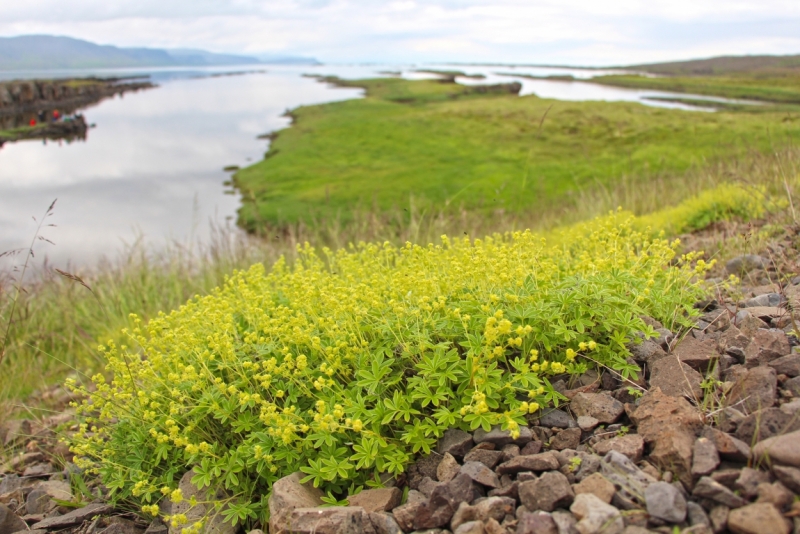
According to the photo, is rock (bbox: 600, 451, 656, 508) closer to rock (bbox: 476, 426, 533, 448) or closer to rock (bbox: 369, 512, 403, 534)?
rock (bbox: 476, 426, 533, 448)

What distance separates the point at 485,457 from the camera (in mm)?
3197

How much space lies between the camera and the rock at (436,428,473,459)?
3.33 m

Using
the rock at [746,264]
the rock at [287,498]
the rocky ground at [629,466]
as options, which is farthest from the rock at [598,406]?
the rock at [746,264]

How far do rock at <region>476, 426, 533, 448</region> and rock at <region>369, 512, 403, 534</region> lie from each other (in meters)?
0.68

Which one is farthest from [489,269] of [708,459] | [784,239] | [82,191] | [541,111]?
[541,111]

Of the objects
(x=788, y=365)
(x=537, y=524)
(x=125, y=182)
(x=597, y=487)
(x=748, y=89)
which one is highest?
(x=748, y=89)

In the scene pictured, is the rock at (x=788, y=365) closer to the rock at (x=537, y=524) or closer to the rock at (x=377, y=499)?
the rock at (x=537, y=524)

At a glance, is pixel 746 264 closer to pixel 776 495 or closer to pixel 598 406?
pixel 598 406

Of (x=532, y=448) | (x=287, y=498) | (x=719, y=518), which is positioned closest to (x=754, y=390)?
(x=719, y=518)

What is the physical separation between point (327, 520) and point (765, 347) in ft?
9.06

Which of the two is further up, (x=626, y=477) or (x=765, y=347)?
(x=765, y=347)

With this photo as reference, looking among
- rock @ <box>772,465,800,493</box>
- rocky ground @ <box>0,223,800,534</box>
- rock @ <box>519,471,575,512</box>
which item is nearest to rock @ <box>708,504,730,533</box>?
rocky ground @ <box>0,223,800,534</box>

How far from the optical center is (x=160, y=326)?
169 inches

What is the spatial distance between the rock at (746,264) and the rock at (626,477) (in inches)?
137
